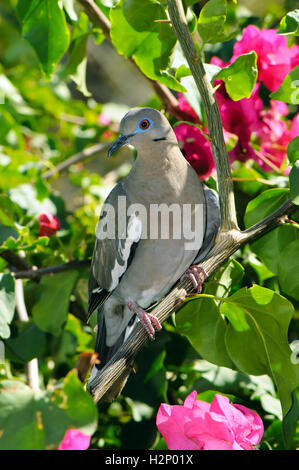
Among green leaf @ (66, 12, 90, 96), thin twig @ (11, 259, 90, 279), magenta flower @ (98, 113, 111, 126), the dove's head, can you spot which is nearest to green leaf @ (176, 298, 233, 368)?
thin twig @ (11, 259, 90, 279)

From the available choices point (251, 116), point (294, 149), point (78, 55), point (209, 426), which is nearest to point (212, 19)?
point (294, 149)

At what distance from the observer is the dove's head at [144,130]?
168 cm

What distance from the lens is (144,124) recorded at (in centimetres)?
170

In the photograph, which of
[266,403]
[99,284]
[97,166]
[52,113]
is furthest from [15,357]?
[97,166]

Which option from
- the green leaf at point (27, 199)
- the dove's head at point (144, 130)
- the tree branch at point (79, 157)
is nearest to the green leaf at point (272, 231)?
the dove's head at point (144, 130)

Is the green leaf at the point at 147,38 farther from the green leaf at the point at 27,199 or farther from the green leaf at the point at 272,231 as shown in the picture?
the green leaf at the point at 27,199

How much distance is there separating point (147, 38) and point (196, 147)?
0.38m

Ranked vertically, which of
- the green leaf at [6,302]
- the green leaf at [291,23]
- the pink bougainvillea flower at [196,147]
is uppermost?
the green leaf at [291,23]

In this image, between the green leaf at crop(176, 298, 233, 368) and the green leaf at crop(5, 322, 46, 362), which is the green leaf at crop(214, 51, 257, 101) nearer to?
the green leaf at crop(176, 298, 233, 368)

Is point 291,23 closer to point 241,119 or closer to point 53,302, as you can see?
point 241,119

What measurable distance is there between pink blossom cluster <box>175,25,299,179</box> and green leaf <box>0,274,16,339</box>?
64 cm

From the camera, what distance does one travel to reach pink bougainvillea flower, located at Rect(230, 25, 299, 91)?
1.59 m

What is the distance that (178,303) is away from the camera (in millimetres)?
1304

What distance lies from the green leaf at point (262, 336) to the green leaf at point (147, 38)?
52 cm
